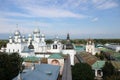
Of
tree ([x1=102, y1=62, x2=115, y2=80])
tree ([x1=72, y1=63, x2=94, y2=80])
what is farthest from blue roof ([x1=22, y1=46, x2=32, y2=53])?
tree ([x1=72, y1=63, x2=94, y2=80])

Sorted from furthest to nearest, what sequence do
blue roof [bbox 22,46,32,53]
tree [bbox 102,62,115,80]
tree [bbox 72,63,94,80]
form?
blue roof [bbox 22,46,32,53], tree [bbox 102,62,115,80], tree [bbox 72,63,94,80]

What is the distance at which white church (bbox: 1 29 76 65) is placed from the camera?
5641 cm

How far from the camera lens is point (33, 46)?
199 feet

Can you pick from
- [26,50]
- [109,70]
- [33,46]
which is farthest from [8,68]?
[33,46]

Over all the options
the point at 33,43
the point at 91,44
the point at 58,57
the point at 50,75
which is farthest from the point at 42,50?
the point at 50,75

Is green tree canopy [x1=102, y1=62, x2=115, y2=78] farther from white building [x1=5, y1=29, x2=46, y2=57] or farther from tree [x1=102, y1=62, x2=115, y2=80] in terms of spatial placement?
white building [x1=5, y1=29, x2=46, y2=57]

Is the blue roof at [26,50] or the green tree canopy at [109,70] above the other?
the blue roof at [26,50]

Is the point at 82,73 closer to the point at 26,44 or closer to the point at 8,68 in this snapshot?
the point at 8,68

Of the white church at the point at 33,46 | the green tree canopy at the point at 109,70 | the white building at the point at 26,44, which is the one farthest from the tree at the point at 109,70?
the white building at the point at 26,44

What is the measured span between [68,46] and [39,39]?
39.6ft

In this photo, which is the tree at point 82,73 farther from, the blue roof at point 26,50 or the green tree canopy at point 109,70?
the blue roof at point 26,50

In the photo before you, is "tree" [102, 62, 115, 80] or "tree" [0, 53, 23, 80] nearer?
"tree" [0, 53, 23, 80]

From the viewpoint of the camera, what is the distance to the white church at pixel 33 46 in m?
56.4

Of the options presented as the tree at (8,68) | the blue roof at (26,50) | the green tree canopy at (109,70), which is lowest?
the green tree canopy at (109,70)
